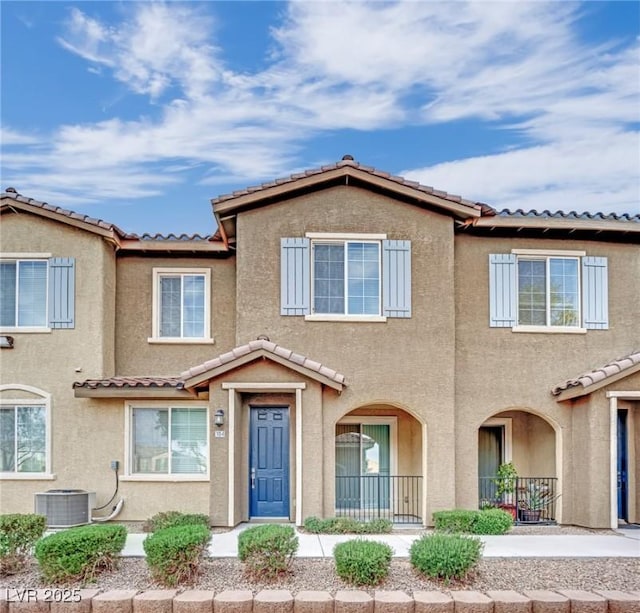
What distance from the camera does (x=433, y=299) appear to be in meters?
14.9

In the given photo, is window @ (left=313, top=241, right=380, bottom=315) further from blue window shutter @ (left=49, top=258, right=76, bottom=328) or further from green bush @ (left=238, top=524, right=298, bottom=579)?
green bush @ (left=238, top=524, right=298, bottom=579)

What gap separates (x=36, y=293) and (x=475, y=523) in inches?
433

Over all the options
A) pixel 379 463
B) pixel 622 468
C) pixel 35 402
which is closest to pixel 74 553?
pixel 35 402

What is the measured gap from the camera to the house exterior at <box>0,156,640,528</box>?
14242 millimetres

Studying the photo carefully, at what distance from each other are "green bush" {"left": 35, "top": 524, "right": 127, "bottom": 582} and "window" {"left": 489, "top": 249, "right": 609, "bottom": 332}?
9999 millimetres

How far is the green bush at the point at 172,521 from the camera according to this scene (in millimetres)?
12461

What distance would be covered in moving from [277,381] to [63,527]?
5357 millimetres

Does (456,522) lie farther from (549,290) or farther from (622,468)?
(549,290)

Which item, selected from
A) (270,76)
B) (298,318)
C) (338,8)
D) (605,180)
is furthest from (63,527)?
(605,180)

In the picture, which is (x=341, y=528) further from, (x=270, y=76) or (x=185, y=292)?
(x=270, y=76)

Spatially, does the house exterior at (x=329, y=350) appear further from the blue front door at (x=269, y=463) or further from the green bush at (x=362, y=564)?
the green bush at (x=362, y=564)

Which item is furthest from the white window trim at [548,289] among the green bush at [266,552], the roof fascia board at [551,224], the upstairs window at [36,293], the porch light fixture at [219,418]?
the upstairs window at [36,293]

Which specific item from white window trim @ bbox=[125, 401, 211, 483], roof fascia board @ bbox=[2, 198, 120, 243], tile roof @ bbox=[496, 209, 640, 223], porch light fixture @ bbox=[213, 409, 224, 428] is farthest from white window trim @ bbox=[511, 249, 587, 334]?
roof fascia board @ bbox=[2, 198, 120, 243]

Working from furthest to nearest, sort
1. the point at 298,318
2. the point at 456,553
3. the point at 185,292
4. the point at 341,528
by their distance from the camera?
the point at 185,292 → the point at 298,318 → the point at 341,528 → the point at 456,553
